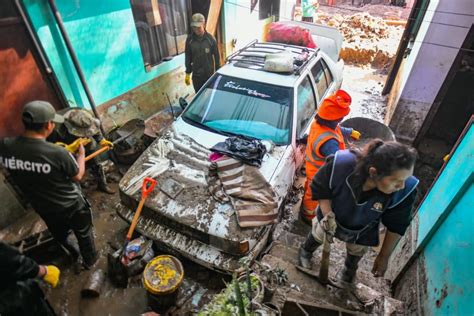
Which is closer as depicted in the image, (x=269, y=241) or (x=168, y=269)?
(x=168, y=269)

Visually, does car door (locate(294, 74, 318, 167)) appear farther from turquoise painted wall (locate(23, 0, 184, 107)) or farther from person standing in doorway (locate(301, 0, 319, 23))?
person standing in doorway (locate(301, 0, 319, 23))

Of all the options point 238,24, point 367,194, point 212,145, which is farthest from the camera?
point 238,24

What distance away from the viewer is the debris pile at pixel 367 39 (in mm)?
9703

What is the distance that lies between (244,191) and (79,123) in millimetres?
2481

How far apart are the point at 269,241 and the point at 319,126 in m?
1.54

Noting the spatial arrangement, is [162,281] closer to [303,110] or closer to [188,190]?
[188,190]

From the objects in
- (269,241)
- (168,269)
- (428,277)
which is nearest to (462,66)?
(428,277)

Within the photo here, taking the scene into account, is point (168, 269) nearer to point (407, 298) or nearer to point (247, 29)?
point (407, 298)

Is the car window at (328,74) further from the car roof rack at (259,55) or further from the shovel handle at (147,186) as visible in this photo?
the shovel handle at (147,186)

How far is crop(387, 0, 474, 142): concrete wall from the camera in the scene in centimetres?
432

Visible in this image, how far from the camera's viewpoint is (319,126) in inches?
124

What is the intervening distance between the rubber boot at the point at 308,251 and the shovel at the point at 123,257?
184 centimetres

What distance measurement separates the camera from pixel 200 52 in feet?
17.5

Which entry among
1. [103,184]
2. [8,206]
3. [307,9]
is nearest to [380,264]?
[103,184]
